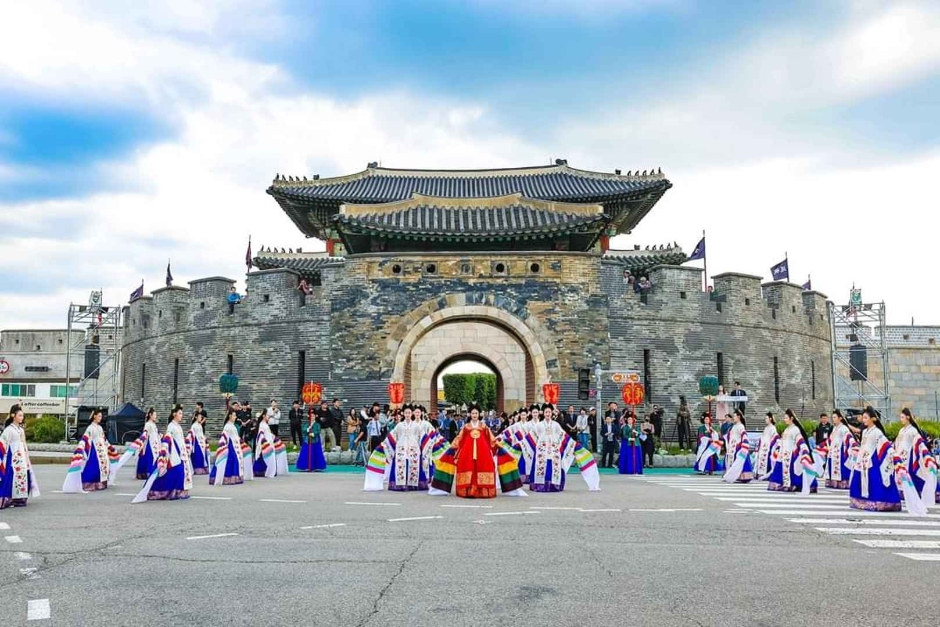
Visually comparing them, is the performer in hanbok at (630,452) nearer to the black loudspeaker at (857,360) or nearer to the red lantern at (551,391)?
the red lantern at (551,391)

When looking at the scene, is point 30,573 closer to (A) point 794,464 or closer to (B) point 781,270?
(A) point 794,464

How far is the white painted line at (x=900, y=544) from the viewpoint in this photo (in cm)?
787

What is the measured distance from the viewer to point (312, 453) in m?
18.2

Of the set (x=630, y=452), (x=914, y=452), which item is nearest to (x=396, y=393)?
(x=630, y=452)

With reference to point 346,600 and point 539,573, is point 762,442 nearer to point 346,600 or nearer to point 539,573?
point 539,573

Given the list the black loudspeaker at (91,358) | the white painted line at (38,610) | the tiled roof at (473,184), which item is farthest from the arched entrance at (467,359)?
the white painted line at (38,610)

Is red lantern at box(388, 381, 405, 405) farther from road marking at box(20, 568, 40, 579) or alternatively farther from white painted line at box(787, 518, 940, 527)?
road marking at box(20, 568, 40, 579)

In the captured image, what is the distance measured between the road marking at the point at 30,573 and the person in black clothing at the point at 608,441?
1436cm

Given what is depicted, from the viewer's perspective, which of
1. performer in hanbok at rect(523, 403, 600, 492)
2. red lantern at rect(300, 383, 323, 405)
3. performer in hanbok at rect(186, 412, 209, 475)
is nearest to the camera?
performer in hanbok at rect(523, 403, 600, 492)

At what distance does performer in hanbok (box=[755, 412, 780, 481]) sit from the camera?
49.4 ft

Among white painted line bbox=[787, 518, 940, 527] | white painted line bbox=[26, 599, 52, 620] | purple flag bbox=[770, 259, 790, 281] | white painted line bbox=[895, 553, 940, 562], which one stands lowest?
white painted line bbox=[787, 518, 940, 527]

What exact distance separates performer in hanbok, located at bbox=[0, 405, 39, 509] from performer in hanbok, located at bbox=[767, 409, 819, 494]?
12.0 meters

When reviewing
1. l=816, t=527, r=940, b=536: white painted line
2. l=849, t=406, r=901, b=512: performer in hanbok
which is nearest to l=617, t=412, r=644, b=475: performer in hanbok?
l=849, t=406, r=901, b=512: performer in hanbok

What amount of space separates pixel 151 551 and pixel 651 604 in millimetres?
4516
